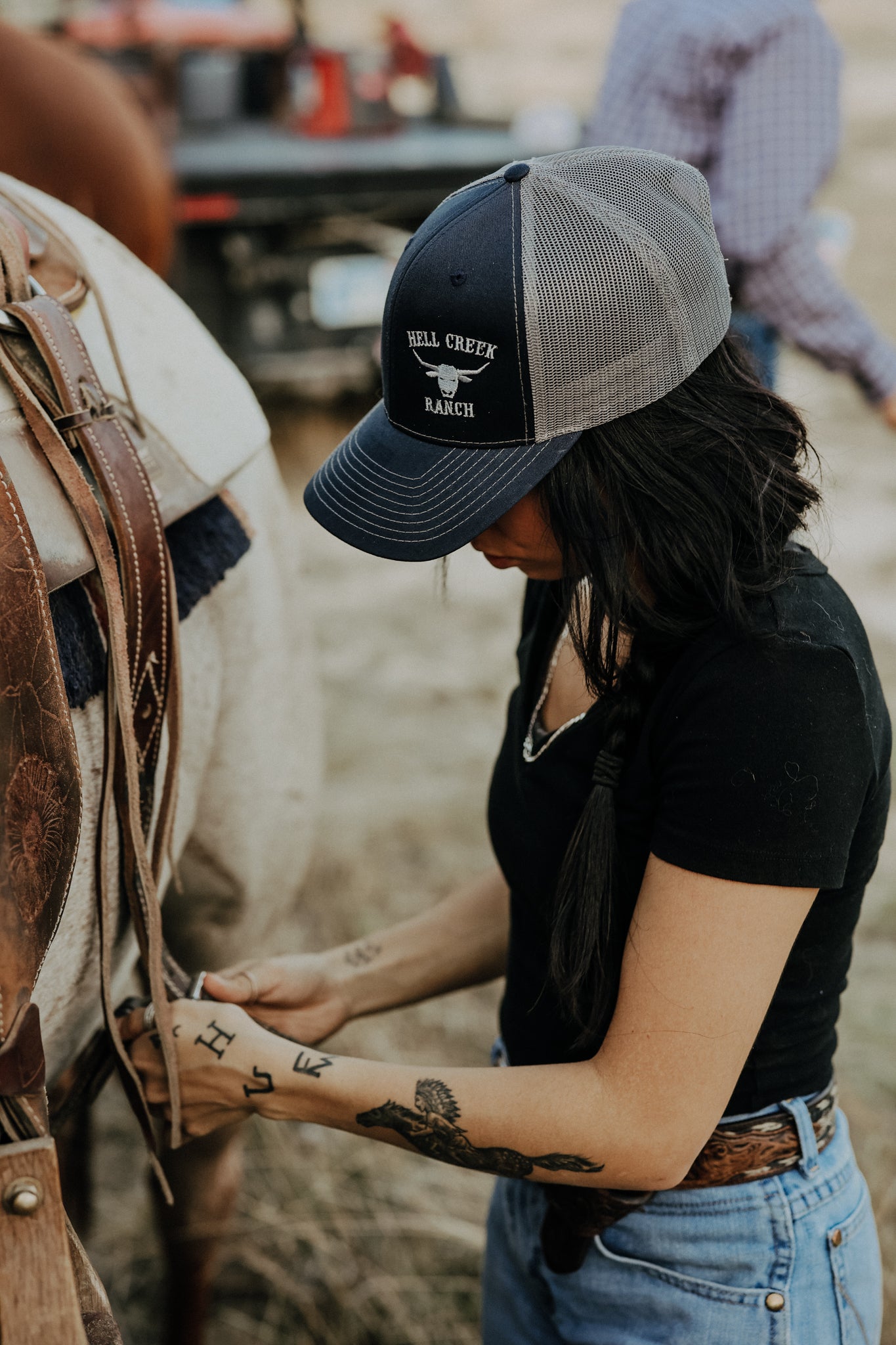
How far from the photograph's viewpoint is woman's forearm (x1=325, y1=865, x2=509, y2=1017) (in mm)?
1247

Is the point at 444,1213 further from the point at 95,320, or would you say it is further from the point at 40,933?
the point at 95,320

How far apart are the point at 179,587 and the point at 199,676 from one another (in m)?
0.14

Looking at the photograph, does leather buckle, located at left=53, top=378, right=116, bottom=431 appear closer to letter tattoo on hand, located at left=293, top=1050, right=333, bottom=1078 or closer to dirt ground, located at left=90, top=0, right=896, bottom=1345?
dirt ground, located at left=90, top=0, right=896, bottom=1345

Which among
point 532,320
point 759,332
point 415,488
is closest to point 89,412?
point 415,488

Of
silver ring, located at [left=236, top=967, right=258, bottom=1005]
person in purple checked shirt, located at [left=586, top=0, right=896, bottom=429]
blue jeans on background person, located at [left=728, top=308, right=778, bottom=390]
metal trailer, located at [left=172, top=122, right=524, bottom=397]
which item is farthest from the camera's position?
metal trailer, located at [left=172, top=122, right=524, bottom=397]

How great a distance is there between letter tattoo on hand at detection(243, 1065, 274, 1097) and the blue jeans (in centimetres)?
33

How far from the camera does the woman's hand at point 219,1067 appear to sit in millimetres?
995

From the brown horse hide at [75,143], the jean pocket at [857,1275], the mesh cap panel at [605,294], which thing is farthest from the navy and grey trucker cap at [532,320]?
the brown horse hide at [75,143]

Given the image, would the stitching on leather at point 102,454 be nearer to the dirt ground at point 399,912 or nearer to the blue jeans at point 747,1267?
the dirt ground at point 399,912

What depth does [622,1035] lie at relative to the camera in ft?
2.97

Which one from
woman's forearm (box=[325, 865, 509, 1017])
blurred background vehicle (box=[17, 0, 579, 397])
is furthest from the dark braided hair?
blurred background vehicle (box=[17, 0, 579, 397])

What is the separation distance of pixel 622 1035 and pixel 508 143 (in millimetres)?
4755

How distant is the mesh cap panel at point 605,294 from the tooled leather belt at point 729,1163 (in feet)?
1.94

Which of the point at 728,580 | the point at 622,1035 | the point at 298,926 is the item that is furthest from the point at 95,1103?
the point at 728,580
